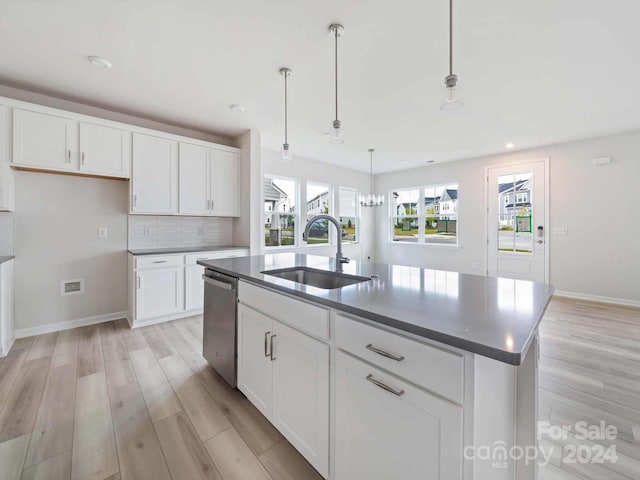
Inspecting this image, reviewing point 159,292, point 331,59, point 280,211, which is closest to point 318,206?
point 280,211

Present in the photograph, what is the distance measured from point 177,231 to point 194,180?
0.79m

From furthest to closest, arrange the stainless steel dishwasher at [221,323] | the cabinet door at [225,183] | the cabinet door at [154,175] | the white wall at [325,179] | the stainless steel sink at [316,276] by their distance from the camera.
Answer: the white wall at [325,179] → the cabinet door at [225,183] → the cabinet door at [154,175] → the stainless steel dishwasher at [221,323] → the stainless steel sink at [316,276]

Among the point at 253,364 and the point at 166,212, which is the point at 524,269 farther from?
the point at 166,212

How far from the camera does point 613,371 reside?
220cm

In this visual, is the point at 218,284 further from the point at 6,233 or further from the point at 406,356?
the point at 6,233

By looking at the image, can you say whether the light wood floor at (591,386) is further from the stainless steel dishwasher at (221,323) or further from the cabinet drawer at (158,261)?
the cabinet drawer at (158,261)

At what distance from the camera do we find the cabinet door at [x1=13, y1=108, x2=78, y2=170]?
2.62 metres

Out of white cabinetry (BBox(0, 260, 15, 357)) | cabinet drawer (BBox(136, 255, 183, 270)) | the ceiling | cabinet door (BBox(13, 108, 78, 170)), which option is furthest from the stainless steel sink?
cabinet door (BBox(13, 108, 78, 170))

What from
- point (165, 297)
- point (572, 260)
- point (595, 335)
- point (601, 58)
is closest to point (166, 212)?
point (165, 297)

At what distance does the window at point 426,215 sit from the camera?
5.97m

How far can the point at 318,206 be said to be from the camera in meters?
6.04

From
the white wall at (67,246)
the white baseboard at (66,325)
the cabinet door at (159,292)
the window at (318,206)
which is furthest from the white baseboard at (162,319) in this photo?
the window at (318,206)

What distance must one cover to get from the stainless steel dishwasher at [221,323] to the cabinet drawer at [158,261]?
1.45 m

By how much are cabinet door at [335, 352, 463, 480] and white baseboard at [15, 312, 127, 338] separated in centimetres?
356
